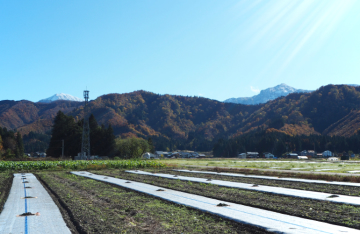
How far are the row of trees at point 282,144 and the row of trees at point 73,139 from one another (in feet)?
224

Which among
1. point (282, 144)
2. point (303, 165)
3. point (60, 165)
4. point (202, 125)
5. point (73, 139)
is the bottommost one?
point (303, 165)

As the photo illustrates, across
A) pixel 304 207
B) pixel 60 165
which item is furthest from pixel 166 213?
pixel 60 165

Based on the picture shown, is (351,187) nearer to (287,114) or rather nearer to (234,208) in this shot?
(234,208)

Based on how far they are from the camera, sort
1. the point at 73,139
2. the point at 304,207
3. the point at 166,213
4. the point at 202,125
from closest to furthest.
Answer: the point at 166,213 → the point at 304,207 → the point at 73,139 → the point at 202,125

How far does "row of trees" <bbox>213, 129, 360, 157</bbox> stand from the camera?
11319cm

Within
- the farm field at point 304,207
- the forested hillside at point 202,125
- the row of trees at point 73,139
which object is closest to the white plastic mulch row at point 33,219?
the farm field at point 304,207

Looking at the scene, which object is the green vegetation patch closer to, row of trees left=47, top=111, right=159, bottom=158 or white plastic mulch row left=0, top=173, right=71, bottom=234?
white plastic mulch row left=0, top=173, right=71, bottom=234

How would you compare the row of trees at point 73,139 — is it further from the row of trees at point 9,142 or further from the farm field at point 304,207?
the farm field at point 304,207

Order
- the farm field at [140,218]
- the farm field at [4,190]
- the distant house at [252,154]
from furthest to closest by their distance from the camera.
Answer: the distant house at [252,154], the farm field at [4,190], the farm field at [140,218]

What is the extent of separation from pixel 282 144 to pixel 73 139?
79.3 meters

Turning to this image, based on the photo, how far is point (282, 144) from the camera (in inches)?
4658

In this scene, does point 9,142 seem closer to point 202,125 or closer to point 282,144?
point 282,144

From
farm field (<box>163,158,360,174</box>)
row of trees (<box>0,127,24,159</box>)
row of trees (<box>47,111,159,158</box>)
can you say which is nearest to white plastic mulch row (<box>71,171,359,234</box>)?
farm field (<box>163,158,360,174</box>)

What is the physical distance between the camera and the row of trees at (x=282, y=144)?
4456 inches
